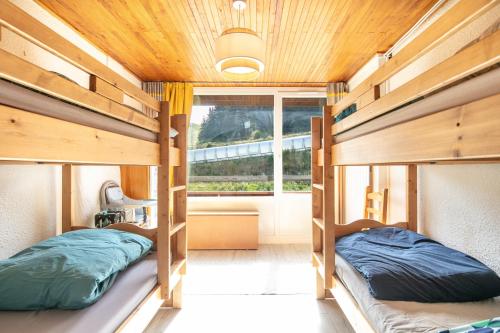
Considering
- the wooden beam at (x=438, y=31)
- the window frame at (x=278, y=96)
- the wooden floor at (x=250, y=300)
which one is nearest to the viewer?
the wooden beam at (x=438, y=31)

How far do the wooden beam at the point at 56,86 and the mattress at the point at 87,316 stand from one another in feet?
2.61

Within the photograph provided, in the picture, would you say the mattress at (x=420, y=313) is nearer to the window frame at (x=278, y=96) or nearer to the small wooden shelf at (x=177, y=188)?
the small wooden shelf at (x=177, y=188)

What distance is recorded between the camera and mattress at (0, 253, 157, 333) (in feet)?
3.32

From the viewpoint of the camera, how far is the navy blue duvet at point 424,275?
4.09 ft

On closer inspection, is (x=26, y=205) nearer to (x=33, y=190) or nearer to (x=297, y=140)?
(x=33, y=190)

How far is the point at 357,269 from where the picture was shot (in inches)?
60.6

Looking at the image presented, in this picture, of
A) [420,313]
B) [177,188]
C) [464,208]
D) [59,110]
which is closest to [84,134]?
[59,110]

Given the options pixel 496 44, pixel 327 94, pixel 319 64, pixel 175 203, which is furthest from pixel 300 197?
pixel 496 44

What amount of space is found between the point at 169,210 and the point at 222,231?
2.05 meters

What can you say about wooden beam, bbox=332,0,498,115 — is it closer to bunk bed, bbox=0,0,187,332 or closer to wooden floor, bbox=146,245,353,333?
bunk bed, bbox=0,0,187,332

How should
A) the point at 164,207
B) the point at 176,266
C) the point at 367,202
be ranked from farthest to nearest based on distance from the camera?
the point at 367,202 < the point at 176,266 < the point at 164,207

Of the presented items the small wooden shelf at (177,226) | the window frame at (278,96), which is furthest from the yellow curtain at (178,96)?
the small wooden shelf at (177,226)

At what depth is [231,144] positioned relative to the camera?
13.9 feet

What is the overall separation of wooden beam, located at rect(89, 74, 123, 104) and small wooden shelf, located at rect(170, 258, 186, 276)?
3.78 ft
